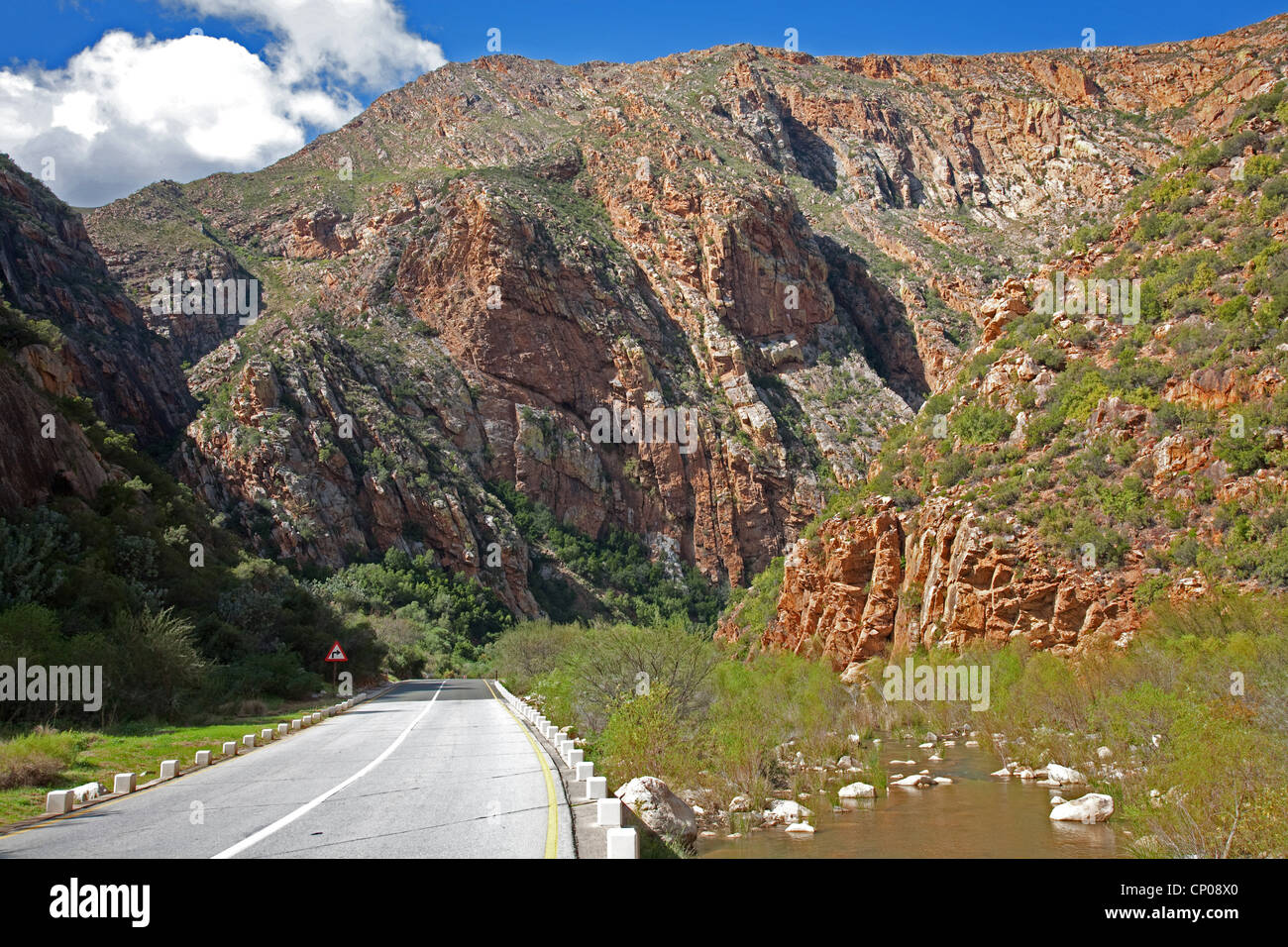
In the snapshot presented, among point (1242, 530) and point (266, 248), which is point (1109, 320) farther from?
point (266, 248)

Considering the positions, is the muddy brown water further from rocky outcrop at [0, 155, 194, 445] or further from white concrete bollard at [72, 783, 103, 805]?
rocky outcrop at [0, 155, 194, 445]

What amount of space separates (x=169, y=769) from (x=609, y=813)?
323 inches

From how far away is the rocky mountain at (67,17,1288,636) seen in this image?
71.1 meters

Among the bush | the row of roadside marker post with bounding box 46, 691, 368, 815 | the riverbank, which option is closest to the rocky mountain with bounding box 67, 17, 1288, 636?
the bush

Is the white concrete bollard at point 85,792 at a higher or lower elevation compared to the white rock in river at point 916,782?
higher

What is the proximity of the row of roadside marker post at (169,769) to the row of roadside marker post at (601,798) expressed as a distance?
6184 mm

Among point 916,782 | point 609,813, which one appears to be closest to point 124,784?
point 609,813

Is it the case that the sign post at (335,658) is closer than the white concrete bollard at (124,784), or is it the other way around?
the white concrete bollard at (124,784)

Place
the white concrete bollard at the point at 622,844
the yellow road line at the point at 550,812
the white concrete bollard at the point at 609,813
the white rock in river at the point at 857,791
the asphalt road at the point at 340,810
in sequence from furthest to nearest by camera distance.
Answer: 1. the white rock in river at the point at 857,791
2. the white concrete bollard at the point at 609,813
3. the yellow road line at the point at 550,812
4. the asphalt road at the point at 340,810
5. the white concrete bollard at the point at 622,844

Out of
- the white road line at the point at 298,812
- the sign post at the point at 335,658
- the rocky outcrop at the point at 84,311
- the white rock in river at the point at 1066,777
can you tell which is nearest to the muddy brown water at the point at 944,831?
the white rock in river at the point at 1066,777

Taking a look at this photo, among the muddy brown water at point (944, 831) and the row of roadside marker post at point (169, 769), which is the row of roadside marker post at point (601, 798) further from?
the row of roadside marker post at point (169, 769)

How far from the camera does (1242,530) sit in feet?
79.1

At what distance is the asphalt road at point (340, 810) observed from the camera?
310 inches

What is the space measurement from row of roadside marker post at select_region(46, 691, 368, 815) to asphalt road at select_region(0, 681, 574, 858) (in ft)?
0.91
